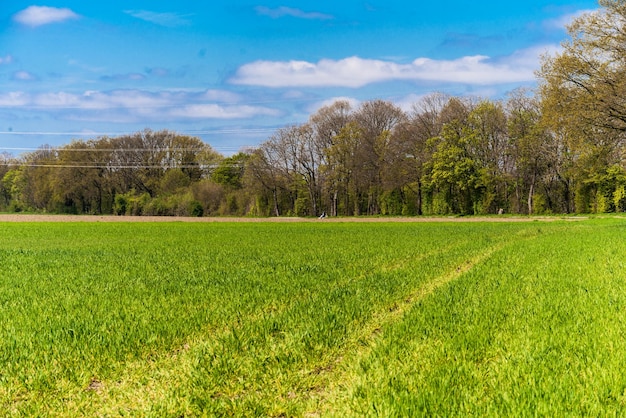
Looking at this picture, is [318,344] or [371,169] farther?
[371,169]

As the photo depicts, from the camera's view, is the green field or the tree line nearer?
the green field

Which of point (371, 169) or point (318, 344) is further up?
point (371, 169)

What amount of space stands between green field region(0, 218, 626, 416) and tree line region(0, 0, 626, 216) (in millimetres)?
31480

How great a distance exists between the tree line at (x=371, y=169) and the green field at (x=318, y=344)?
31480 millimetres

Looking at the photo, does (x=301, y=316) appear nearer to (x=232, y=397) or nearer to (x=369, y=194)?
(x=232, y=397)

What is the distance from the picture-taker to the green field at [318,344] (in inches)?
181

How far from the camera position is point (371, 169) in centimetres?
6988

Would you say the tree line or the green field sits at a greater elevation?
the tree line

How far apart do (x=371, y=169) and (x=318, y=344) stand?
64607 millimetres

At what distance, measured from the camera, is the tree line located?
6081 cm

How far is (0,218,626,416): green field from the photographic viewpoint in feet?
15.1

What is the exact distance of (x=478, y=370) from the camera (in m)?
5.20

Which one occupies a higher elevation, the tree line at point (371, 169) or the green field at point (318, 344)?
the tree line at point (371, 169)

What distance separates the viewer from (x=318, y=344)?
628 centimetres
